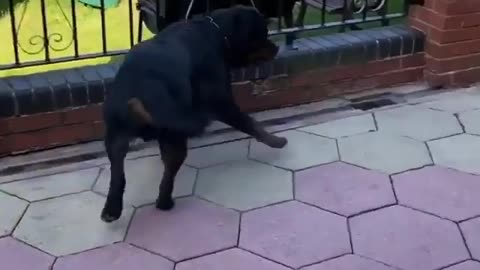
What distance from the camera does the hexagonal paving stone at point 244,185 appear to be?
10.6 feet

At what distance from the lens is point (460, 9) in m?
4.29

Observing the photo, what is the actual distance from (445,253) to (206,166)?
1161 mm

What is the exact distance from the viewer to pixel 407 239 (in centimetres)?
297

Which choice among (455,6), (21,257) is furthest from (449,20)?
(21,257)

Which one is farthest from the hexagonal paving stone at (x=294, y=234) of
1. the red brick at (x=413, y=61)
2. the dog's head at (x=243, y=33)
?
the red brick at (x=413, y=61)

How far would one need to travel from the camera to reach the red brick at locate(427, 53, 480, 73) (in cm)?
439

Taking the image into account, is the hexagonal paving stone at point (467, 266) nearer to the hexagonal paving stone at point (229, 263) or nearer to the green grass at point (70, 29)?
the hexagonal paving stone at point (229, 263)

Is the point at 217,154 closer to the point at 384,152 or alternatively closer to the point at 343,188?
the point at 343,188

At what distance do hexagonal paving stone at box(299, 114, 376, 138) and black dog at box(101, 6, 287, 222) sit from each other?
40 cm

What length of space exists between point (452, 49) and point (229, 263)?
87.0 inches

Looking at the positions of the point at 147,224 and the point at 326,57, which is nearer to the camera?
the point at 147,224

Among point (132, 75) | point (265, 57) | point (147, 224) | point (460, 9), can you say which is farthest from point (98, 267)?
point (460, 9)

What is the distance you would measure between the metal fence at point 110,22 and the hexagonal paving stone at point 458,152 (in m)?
1.00

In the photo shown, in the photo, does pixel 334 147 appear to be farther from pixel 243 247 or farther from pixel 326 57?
pixel 243 247
